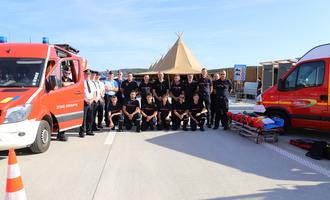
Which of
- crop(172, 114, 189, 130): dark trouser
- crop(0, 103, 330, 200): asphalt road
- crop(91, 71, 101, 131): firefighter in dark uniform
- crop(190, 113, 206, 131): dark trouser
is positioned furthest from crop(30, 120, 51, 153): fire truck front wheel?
crop(190, 113, 206, 131): dark trouser

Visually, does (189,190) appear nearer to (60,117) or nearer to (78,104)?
(60,117)

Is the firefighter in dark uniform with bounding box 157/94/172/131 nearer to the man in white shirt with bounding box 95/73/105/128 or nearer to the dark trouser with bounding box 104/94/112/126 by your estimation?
the dark trouser with bounding box 104/94/112/126

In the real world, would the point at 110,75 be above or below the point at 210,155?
above

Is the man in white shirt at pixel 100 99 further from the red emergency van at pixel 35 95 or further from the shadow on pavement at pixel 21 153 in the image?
the shadow on pavement at pixel 21 153

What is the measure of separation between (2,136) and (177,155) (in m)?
3.26

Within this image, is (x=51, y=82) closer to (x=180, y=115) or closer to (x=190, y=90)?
(x=180, y=115)

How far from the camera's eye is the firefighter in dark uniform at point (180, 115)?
9516 mm

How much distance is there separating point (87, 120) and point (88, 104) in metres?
0.48

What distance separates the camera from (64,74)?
25.0ft

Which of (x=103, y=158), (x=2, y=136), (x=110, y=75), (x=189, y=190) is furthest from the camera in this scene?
(x=110, y=75)

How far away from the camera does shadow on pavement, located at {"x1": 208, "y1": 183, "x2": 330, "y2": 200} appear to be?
13.6 ft

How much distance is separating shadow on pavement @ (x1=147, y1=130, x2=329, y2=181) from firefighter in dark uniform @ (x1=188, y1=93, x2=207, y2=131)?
47 cm

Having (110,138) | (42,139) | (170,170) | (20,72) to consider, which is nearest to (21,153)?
(42,139)

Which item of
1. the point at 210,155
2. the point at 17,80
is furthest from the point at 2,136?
the point at 210,155
